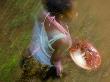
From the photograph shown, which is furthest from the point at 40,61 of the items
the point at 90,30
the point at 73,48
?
the point at 90,30

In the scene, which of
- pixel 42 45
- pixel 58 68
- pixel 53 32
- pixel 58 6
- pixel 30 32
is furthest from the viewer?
pixel 30 32

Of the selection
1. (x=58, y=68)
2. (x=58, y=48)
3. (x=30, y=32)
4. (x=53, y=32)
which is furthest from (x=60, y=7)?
(x=30, y=32)

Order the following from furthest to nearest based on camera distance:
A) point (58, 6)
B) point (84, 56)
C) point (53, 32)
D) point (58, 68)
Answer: point (84, 56)
point (58, 68)
point (53, 32)
point (58, 6)

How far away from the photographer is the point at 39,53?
10.8ft

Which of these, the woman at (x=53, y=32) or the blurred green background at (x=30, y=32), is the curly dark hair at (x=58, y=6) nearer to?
the woman at (x=53, y=32)

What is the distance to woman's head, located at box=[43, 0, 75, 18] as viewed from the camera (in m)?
2.78

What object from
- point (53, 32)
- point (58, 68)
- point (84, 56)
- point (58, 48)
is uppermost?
point (53, 32)

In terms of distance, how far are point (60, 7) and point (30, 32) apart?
130cm

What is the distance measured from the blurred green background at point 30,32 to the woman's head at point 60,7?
27.7 inches

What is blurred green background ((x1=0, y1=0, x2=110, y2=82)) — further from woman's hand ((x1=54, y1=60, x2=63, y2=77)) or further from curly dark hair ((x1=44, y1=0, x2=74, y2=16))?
curly dark hair ((x1=44, y1=0, x2=74, y2=16))

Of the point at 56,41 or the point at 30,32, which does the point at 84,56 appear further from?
the point at 30,32

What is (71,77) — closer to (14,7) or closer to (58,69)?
(58,69)

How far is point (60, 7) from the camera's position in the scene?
2.79 m

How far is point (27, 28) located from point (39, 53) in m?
0.88
